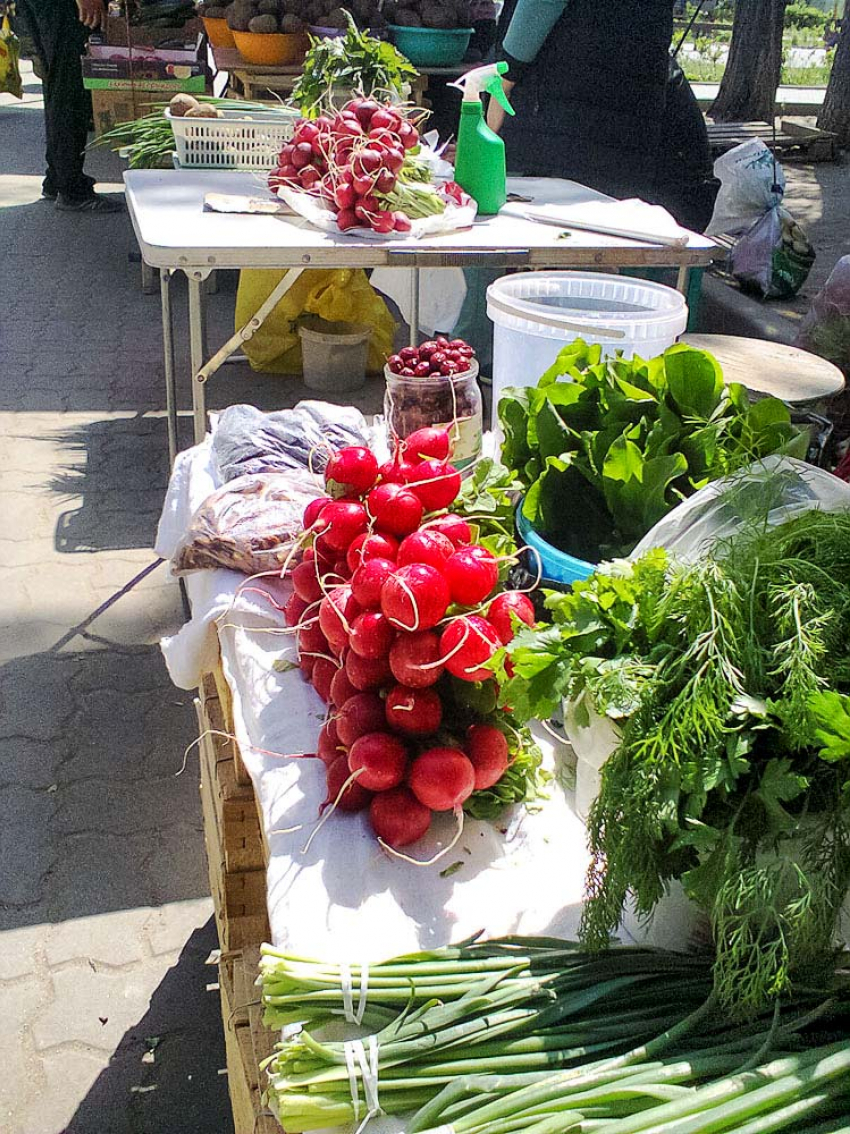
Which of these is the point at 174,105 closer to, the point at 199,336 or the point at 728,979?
the point at 199,336

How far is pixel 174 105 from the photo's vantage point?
405cm

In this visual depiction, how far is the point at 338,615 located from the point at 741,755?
544 mm

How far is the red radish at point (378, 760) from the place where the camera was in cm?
119

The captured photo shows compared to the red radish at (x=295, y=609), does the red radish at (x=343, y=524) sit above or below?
above

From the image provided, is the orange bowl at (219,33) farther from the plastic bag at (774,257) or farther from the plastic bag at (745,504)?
the plastic bag at (745,504)

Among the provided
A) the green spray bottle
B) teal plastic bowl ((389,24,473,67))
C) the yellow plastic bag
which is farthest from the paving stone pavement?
teal plastic bowl ((389,24,473,67))

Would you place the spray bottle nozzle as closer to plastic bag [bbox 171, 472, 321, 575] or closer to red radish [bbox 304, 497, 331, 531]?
plastic bag [bbox 171, 472, 321, 575]

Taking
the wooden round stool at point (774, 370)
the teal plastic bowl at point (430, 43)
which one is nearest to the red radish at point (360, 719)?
the wooden round stool at point (774, 370)

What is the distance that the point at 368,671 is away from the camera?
123 centimetres

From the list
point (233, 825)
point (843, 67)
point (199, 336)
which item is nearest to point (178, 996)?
point (233, 825)

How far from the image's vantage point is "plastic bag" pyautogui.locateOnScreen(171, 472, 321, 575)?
1.74 meters

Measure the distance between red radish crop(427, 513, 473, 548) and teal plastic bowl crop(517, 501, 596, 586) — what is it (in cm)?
8

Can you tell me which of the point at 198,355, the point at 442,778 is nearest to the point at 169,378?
the point at 198,355

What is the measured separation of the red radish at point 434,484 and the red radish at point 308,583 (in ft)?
0.61
